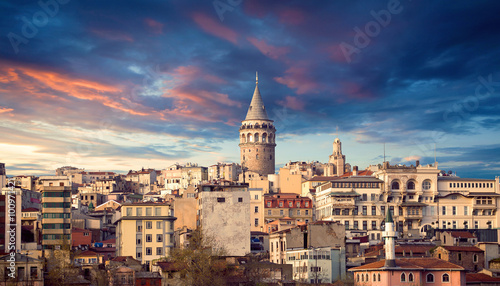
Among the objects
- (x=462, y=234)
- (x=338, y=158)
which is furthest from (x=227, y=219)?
(x=338, y=158)

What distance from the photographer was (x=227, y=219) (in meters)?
106

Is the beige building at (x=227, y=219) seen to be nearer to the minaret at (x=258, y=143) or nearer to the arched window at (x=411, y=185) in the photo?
the arched window at (x=411, y=185)

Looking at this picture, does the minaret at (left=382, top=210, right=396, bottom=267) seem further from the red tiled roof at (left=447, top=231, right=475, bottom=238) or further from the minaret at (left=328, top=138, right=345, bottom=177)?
the minaret at (left=328, top=138, right=345, bottom=177)

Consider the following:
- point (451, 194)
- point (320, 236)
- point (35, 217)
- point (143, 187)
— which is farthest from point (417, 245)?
point (143, 187)

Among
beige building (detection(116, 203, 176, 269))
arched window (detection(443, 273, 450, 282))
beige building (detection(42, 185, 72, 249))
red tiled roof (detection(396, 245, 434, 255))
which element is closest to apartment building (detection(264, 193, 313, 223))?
beige building (detection(116, 203, 176, 269))

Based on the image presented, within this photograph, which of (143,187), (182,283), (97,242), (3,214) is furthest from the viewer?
(143,187)

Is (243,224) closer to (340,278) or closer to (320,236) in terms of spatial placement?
(320,236)

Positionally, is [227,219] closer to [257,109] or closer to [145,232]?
[145,232]

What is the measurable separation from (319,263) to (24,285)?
30.0m

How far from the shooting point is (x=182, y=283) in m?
86.3

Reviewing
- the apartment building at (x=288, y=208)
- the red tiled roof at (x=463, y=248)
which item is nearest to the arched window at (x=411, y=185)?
the apartment building at (x=288, y=208)

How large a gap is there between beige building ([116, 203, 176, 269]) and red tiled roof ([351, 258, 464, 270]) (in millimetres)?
26059

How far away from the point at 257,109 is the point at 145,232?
87.5 meters

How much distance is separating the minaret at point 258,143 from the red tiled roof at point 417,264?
9288cm
